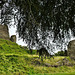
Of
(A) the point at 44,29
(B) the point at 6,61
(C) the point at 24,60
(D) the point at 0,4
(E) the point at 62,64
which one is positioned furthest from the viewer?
(E) the point at 62,64

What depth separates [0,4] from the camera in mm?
3221

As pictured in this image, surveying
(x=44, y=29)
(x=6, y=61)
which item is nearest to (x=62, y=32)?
(x=44, y=29)

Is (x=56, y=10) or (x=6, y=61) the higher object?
(x=56, y=10)

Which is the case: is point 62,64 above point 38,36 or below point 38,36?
below

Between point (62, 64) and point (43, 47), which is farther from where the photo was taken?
point (62, 64)

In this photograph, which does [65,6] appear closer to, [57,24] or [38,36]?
[57,24]

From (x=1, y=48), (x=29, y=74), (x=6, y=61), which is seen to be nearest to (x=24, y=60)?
(x=6, y=61)

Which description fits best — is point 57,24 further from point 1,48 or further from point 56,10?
point 1,48

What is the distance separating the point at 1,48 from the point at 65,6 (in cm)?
1091

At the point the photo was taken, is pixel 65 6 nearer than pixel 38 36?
No

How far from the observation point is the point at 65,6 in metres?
2.87

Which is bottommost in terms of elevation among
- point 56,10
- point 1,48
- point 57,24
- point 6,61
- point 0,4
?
point 6,61

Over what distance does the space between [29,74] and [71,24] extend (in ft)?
19.0

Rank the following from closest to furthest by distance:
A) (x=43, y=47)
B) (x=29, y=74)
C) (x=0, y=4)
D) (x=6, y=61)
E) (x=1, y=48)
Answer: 1. (x=43, y=47)
2. (x=0, y=4)
3. (x=29, y=74)
4. (x=6, y=61)
5. (x=1, y=48)
